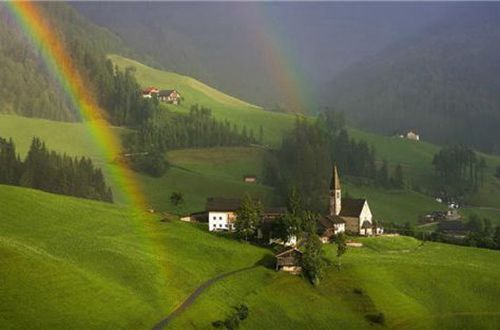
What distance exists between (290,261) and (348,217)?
43628 millimetres

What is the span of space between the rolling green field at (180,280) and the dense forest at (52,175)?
34.0 m

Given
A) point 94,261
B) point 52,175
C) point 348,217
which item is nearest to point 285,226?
point 348,217

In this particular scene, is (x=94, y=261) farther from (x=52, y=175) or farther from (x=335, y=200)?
(x=52, y=175)

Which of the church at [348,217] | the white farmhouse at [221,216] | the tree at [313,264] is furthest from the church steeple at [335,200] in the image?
the tree at [313,264]

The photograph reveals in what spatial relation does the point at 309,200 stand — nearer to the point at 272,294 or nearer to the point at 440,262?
the point at 440,262

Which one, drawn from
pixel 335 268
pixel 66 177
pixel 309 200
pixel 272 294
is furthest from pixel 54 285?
pixel 309 200

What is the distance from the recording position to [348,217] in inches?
6033

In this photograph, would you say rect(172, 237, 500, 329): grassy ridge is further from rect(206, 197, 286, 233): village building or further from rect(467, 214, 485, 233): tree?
rect(467, 214, 485, 233): tree

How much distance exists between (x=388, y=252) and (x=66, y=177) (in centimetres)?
7690

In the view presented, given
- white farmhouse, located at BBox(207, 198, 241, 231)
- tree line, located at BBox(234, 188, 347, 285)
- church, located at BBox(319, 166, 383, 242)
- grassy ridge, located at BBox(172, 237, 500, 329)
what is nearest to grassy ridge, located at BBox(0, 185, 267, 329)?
tree line, located at BBox(234, 188, 347, 285)

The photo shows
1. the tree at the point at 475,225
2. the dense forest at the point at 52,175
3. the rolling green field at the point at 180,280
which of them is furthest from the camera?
the tree at the point at 475,225

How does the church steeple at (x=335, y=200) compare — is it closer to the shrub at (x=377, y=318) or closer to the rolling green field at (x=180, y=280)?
the rolling green field at (x=180, y=280)

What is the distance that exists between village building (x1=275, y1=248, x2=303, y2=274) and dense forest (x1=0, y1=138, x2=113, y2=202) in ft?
231

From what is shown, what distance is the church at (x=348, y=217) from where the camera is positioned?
481 feet
